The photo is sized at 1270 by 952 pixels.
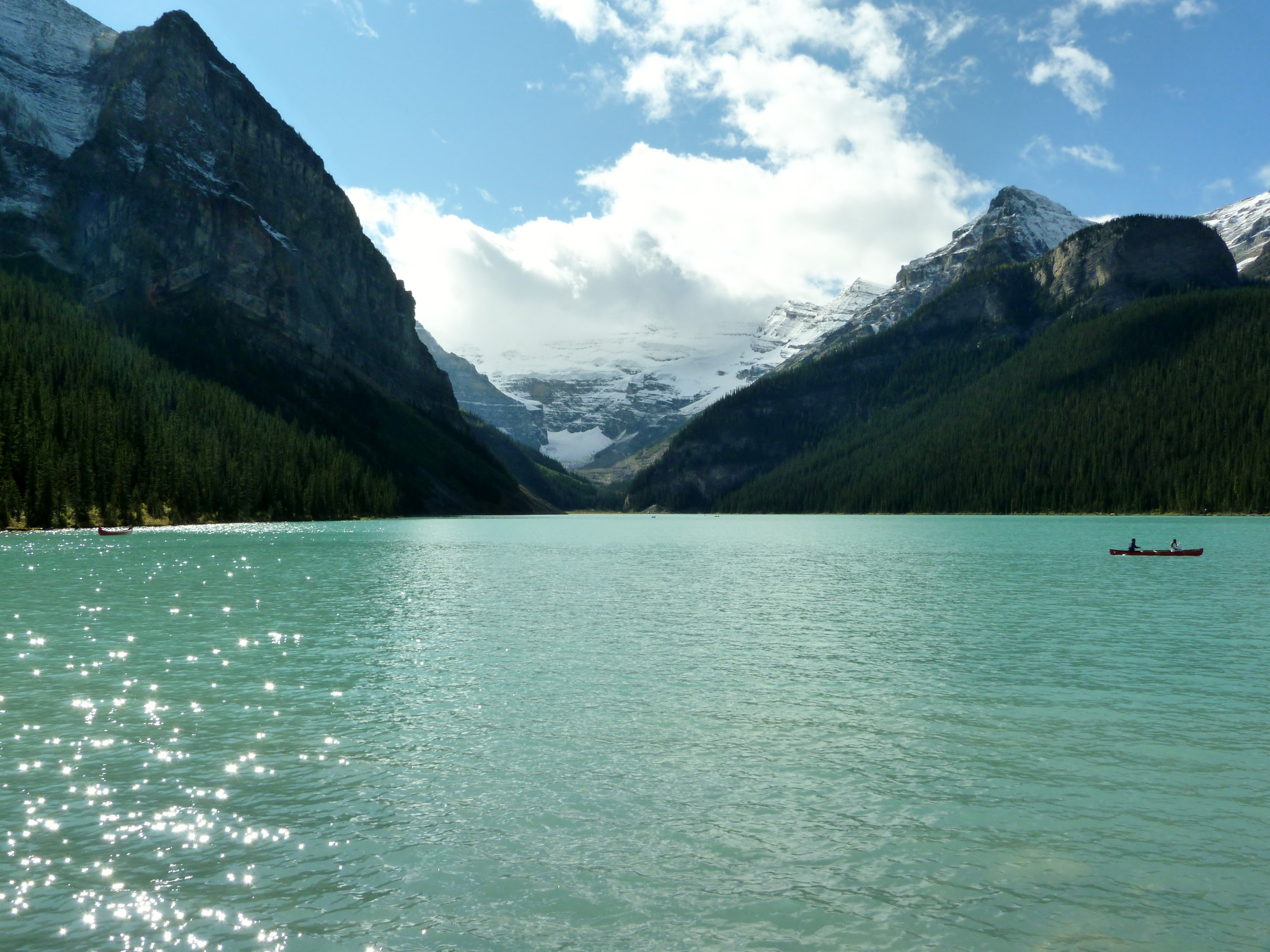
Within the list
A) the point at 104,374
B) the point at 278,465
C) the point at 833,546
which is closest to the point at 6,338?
the point at 104,374

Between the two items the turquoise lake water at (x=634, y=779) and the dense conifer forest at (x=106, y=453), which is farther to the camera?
the dense conifer forest at (x=106, y=453)

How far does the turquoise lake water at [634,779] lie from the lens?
13.4 meters

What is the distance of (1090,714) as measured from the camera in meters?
25.8

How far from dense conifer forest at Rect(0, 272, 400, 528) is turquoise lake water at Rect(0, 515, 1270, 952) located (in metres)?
102

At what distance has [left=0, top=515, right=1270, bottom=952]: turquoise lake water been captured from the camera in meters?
13.4

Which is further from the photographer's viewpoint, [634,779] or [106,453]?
[106,453]

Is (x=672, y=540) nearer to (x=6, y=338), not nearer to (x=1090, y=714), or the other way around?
(x=1090, y=714)

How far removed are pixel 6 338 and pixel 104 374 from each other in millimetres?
18383

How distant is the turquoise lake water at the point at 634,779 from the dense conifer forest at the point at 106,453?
336 feet

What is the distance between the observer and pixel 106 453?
14488cm

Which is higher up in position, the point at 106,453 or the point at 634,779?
the point at 106,453

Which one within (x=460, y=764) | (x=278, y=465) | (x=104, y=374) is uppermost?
(x=104, y=374)

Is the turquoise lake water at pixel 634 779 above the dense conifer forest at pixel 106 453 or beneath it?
beneath

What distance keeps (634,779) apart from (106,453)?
157m
